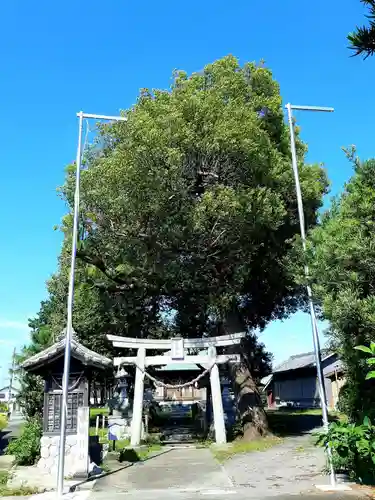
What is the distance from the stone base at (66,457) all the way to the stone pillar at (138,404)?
21.1 feet

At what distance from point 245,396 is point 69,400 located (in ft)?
30.9

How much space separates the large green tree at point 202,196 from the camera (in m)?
16.2


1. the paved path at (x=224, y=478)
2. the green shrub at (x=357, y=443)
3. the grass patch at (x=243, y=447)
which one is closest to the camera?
the green shrub at (x=357, y=443)

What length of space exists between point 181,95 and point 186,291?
8.59 m

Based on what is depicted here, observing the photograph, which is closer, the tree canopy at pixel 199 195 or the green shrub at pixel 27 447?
the green shrub at pixel 27 447

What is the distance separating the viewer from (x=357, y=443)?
8.66 m

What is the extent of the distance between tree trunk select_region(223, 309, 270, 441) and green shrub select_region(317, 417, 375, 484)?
31.6 ft

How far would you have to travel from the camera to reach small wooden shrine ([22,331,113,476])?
12.6m

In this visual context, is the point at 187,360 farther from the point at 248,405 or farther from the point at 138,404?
the point at 248,405

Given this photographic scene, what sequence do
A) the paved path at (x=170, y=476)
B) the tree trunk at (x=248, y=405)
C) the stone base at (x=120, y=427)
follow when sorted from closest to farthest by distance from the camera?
1. the paved path at (x=170, y=476)
2. the tree trunk at (x=248, y=405)
3. the stone base at (x=120, y=427)

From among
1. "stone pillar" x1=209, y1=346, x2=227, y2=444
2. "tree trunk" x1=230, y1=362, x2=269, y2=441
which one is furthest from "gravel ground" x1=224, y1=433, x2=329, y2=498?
"stone pillar" x1=209, y1=346, x2=227, y2=444

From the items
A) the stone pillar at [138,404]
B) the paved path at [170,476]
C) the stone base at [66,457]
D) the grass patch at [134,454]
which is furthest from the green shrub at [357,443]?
the stone pillar at [138,404]

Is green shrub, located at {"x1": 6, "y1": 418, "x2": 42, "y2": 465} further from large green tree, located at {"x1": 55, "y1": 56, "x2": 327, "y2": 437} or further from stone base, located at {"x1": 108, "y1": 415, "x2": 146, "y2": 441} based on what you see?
stone base, located at {"x1": 108, "y1": 415, "x2": 146, "y2": 441}

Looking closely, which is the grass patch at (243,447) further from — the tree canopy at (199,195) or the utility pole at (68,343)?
the utility pole at (68,343)
